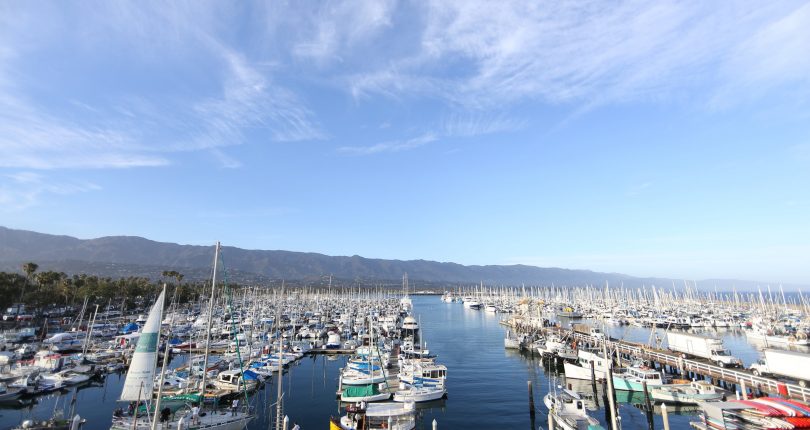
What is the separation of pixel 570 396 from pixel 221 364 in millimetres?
35662

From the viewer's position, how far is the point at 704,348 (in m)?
44.9

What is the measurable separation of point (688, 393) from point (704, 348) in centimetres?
1793

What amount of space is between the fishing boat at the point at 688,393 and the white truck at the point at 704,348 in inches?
566

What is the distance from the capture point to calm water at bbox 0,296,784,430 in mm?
28547

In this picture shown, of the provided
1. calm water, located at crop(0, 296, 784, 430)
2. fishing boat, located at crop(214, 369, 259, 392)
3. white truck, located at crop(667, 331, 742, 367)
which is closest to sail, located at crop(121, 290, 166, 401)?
calm water, located at crop(0, 296, 784, 430)

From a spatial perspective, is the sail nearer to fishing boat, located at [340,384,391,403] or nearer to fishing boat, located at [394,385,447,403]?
fishing boat, located at [340,384,391,403]

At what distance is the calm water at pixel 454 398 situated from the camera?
28547mm

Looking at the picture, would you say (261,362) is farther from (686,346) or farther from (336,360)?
(686,346)

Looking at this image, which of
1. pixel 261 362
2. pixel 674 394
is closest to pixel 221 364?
pixel 261 362

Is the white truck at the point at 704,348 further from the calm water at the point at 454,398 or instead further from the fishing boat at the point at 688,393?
the fishing boat at the point at 688,393

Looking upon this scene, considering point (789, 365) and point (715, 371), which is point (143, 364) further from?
point (789, 365)

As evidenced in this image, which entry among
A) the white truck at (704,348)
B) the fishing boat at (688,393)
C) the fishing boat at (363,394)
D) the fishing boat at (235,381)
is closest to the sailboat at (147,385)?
the fishing boat at (363,394)

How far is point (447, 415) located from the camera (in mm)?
29469

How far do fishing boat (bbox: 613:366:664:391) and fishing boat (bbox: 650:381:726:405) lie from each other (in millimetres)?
621
